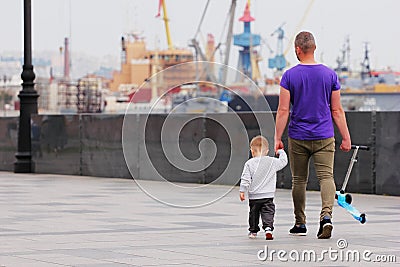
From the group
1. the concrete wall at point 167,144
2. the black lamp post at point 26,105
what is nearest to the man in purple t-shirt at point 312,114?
the concrete wall at point 167,144

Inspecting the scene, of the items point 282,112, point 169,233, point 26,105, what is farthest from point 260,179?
point 26,105

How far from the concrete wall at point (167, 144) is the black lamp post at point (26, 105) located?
20 centimetres

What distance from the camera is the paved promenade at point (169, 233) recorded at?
7109 millimetres

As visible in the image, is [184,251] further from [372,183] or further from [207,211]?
[372,183]

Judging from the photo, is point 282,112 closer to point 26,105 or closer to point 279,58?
point 26,105

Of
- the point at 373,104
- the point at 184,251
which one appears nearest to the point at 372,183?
the point at 184,251

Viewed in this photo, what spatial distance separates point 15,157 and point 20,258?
45.6 ft

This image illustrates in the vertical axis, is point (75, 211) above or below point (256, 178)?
below

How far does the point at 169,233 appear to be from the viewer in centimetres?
899

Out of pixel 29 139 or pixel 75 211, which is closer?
pixel 75 211

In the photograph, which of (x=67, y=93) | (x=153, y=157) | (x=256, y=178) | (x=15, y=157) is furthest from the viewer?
(x=67, y=93)

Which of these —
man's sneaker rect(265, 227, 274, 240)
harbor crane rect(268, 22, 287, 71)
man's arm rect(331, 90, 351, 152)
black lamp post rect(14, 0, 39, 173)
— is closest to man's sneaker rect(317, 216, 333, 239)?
man's sneaker rect(265, 227, 274, 240)

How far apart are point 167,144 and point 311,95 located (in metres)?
5.09

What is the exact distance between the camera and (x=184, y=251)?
759 centimetres
